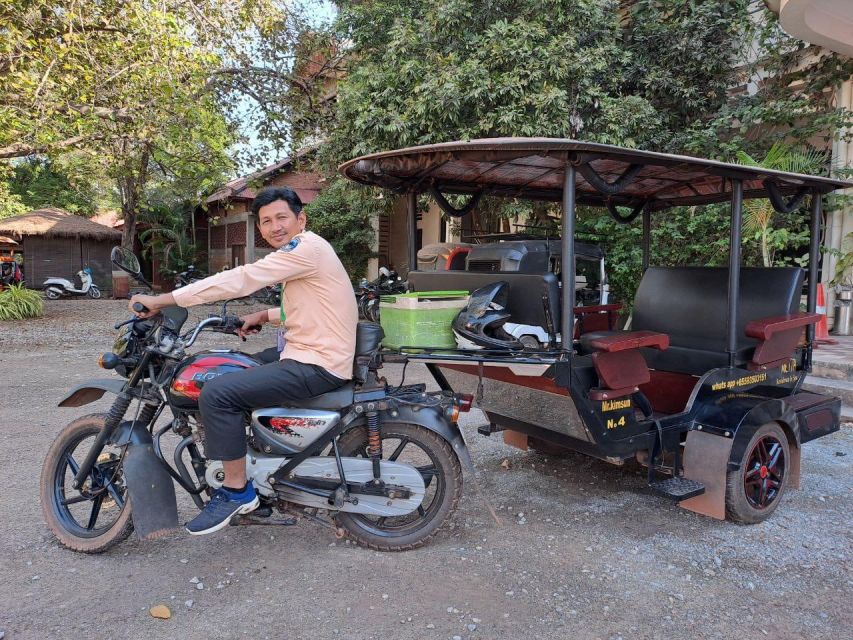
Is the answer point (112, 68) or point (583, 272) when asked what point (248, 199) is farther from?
point (583, 272)

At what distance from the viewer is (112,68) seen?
845 cm

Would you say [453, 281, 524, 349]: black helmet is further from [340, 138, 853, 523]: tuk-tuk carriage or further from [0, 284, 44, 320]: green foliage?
[0, 284, 44, 320]: green foliage

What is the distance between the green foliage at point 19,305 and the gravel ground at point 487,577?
1093 centimetres

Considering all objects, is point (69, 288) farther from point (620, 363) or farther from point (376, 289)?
point (620, 363)

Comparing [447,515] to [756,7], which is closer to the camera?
[447,515]

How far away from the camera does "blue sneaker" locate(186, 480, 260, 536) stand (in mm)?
2830

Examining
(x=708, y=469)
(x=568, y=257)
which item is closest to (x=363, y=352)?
(x=568, y=257)

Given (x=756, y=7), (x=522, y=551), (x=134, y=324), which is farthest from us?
(x=756, y=7)

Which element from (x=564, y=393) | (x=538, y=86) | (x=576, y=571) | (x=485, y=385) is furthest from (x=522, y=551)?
(x=538, y=86)

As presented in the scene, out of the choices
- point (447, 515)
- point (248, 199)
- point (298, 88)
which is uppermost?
point (298, 88)

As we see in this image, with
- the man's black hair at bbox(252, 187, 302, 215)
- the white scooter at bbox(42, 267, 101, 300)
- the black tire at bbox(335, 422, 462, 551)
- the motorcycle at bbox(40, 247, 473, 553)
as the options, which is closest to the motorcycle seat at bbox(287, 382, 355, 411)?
the motorcycle at bbox(40, 247, 473, 553)

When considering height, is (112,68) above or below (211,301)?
above

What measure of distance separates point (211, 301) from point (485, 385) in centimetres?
197

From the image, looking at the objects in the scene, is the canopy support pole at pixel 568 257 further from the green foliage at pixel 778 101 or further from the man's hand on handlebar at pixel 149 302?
the green foliage at pixel 778 101
